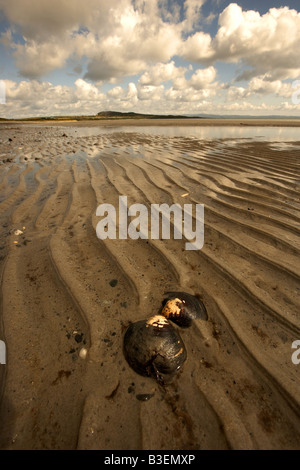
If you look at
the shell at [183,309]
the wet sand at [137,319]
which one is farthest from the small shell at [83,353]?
the shell at [183,309]

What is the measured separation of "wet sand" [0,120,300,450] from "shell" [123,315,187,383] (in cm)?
8

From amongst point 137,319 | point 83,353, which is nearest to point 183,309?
point 137,319

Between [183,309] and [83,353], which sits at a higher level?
[183,309]

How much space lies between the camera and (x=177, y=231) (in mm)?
3371

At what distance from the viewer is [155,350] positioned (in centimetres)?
165

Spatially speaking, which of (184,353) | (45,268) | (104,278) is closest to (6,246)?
(45,268)

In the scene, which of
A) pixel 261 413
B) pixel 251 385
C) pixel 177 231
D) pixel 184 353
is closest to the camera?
pixel 261 413

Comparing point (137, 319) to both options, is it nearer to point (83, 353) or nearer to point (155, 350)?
point (155, 350)

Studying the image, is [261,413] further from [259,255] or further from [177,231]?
[177,231]

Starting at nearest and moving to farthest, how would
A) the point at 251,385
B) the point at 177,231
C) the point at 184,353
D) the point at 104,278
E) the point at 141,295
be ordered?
the point at 251,385, the point at 184,353, the point at 141,295, the point at 104,278, the point at 177,231

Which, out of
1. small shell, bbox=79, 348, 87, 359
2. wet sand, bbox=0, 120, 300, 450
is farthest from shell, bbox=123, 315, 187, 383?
small shell, bbox=79, 348, 87, 359

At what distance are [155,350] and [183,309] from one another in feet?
1.59

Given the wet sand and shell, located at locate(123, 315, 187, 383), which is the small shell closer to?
the wet sand
